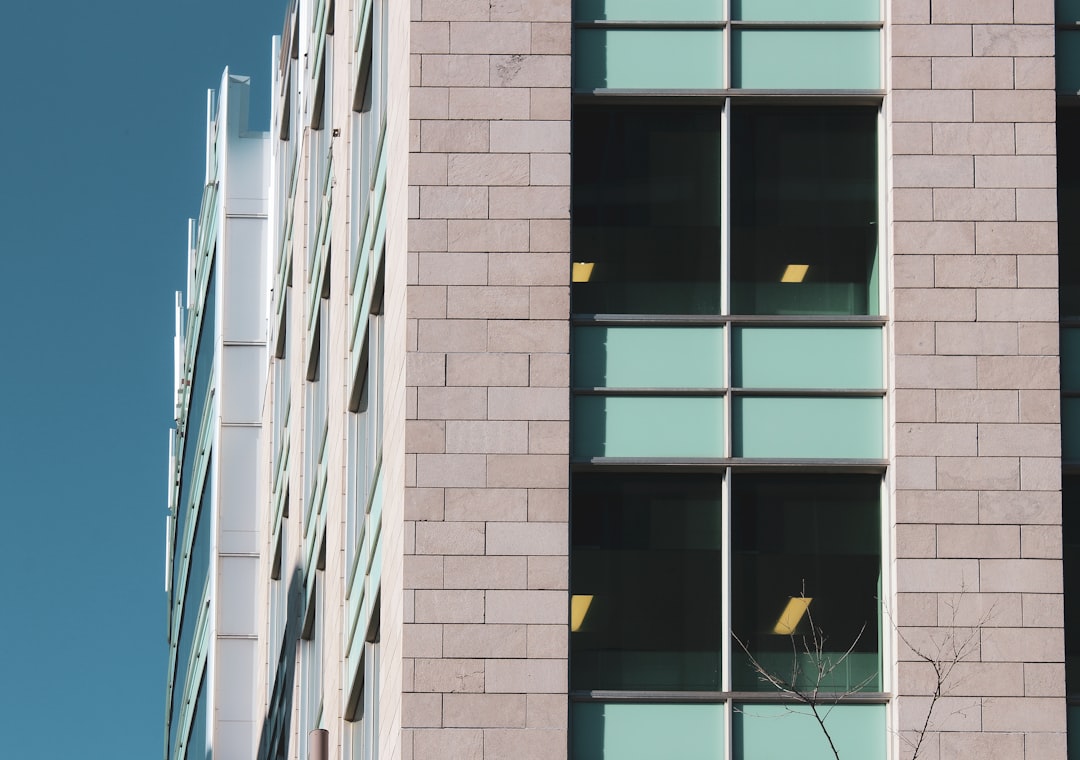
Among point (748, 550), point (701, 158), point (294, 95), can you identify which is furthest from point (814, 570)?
point (294, 95)

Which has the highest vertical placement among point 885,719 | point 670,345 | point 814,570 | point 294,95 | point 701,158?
point 294,95

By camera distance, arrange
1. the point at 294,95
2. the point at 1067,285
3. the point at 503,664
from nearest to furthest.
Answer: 1. the point at 503,664
2. the point at 1067,285
3. the point at 294,95

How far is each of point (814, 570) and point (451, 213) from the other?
4.14 meters

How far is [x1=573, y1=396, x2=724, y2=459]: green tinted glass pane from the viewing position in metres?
18.9

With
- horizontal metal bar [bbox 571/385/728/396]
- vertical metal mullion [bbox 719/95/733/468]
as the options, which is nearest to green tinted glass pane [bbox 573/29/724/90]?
vertical metal mullion [bbox 719/95/733/468]

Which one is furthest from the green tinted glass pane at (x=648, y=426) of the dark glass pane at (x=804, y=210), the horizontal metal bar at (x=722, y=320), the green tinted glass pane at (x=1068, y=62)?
the green tinted glass pane at (x=1068, y=62)

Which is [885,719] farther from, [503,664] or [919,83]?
[919,83]

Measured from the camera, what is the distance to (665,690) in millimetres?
18422

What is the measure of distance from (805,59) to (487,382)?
3.90m

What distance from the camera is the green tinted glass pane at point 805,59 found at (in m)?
19.7

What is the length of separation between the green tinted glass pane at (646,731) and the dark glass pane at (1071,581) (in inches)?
109

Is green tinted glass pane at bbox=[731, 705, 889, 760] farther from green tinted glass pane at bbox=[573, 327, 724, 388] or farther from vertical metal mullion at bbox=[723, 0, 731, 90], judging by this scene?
vertical metal mullion at bbox=[723, 0, 731, 90]

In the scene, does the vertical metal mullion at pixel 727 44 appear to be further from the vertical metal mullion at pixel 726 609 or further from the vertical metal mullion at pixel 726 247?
the vertical metal mullion at pixel 726 609

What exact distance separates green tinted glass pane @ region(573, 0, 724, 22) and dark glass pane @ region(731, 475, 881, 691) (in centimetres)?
399
